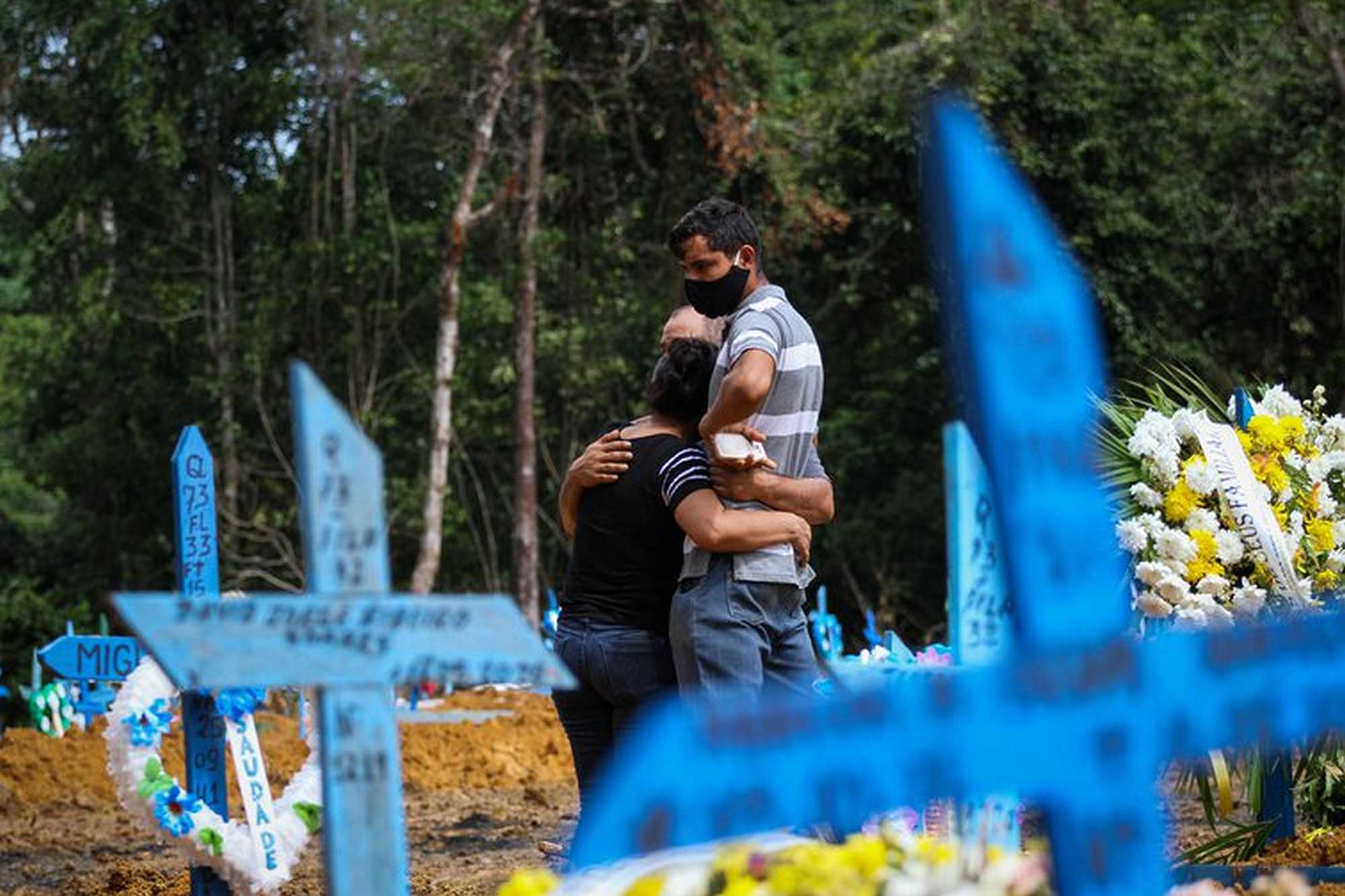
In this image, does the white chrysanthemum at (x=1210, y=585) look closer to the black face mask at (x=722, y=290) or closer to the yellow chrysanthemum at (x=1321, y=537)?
the yellow chrysanthemum at (x=1321, y=537)

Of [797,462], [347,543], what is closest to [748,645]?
[797,462]

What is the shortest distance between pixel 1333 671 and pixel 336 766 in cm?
118

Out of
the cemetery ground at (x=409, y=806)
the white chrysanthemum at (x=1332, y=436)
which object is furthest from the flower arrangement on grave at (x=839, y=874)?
the cemetery ground at (x=409, y=806)

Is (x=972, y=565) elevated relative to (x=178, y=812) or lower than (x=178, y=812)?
elevated

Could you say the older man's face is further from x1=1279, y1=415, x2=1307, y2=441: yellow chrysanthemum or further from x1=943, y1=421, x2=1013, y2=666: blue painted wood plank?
x1=943, y1=421, x2=1013, y2=666: blue painted wood plank

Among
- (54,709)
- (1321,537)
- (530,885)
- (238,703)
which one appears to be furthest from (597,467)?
(54,709)

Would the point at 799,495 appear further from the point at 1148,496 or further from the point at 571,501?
the point at 1148,496

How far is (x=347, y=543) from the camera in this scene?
2420 mm

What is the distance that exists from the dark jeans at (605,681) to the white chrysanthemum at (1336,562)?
199 cm

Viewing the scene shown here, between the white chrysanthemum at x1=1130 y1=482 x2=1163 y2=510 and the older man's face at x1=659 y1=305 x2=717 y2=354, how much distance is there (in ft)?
4.37

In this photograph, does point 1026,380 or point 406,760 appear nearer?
point 1026,380

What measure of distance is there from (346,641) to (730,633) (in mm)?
2087

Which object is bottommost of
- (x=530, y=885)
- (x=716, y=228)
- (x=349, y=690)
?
(x=530, y=885)

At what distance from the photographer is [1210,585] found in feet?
17.2
